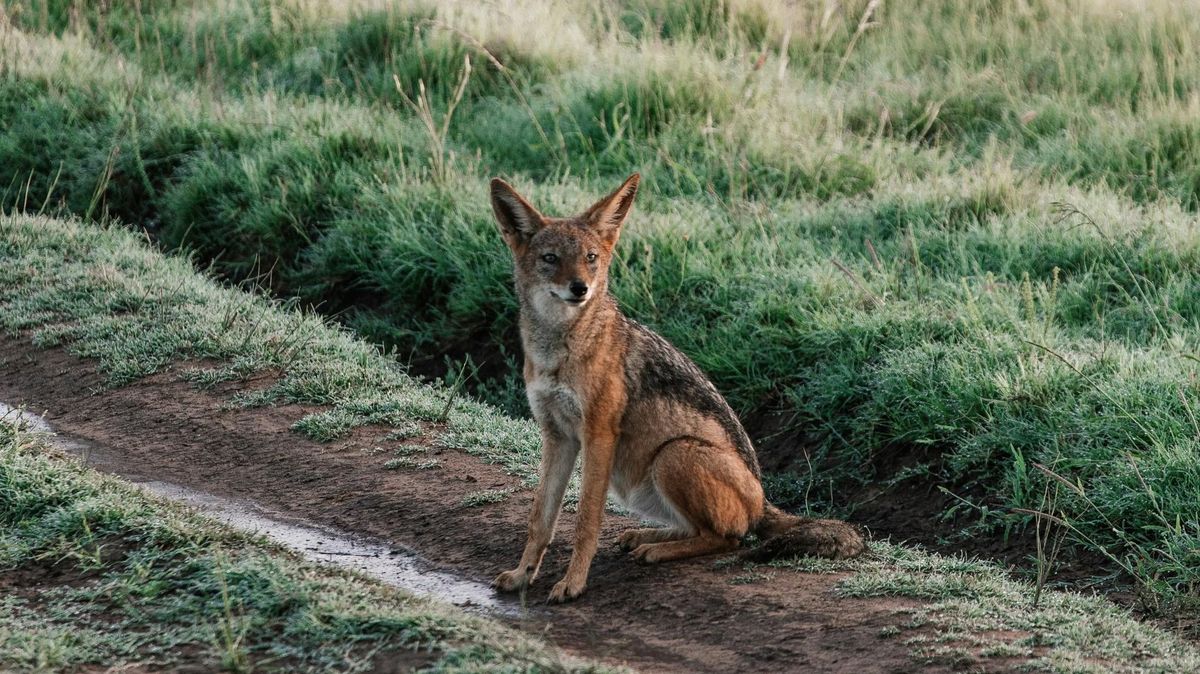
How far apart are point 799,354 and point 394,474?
249cm

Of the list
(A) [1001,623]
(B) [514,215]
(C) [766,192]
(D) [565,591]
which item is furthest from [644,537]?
(C) [766,192]

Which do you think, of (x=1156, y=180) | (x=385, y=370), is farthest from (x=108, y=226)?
(x=1156, y=180)

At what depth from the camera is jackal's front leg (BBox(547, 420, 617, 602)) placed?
4.75 meters

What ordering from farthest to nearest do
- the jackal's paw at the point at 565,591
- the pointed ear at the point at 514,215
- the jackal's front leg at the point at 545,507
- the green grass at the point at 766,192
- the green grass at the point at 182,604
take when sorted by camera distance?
the green grass at the point at 766,192 < the pointed ear at the point at 514,215 < the jackal's front leg at the point at 545,507 < the jackal's paw at the point at 565,591 < the green grass at the point at 182,604

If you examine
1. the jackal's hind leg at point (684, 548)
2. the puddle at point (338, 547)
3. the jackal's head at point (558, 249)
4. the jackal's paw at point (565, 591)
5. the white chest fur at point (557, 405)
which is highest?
the jackal's head at point (558, 249)

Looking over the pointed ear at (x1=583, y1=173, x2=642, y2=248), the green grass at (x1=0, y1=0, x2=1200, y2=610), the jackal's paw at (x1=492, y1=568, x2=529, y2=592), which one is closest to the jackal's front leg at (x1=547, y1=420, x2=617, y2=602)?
the jackal's paw at (x1=492, y1=568, x2=529, y2=592)

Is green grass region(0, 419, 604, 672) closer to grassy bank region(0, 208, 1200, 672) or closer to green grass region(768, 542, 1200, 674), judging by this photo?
grassy bank region(0, 208, 1200, 672)

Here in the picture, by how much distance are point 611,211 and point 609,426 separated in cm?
87

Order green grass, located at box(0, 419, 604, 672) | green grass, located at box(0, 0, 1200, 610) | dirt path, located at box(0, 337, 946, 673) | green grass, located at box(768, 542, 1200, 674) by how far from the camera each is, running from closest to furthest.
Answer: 1. green grass, located at box(0, 419, 604, 672)
2. green grass, located at box(768, 542, 1200, 674)
3. dirt path, located at box(0, 337, 946, 673)
4. green grass, located at box(0, 0, 1200, 610)

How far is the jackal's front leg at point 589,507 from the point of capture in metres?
4.75

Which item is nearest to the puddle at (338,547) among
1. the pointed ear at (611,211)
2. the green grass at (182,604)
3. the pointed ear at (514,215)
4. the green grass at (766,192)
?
the green grass at (182,604)

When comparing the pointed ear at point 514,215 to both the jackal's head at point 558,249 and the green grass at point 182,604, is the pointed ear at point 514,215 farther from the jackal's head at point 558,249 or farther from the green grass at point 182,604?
the green grass at point 182,604

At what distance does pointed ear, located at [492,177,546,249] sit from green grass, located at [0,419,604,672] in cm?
145

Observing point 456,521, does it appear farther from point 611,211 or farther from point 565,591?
point 611,211
